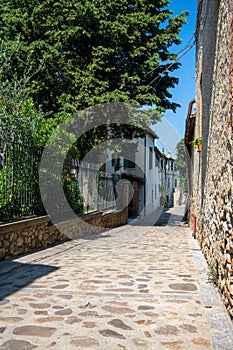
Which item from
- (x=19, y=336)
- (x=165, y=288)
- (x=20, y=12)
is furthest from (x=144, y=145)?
(x=19, y=336)

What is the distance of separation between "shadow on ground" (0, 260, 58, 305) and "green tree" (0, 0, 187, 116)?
25.2 ft

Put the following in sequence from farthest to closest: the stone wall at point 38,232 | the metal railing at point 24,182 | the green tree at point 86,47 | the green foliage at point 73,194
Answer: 1. the green tree at point 86,47
2. the green foliage at point 73,194
3. the metal railing at point 24,182
4. the stone wall at point 38,232

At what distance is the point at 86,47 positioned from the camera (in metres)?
13.8

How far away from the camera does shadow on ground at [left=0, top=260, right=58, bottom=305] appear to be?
14.8 ft

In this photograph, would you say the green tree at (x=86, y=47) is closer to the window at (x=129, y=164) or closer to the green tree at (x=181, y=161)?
the window at (x=129, y=164)

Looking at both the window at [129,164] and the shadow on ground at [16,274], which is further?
the window at [129,164]

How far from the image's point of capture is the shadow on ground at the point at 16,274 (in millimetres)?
4520

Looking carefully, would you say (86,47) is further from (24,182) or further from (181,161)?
(181,161)

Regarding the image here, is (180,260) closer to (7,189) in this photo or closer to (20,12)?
(7,189)

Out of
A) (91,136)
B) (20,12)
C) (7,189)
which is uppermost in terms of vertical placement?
(20,12)

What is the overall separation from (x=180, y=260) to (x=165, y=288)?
7.26ft

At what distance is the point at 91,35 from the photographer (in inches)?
513

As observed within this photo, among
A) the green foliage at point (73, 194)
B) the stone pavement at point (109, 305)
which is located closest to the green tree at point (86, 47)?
the green foliage at point (73, 194)

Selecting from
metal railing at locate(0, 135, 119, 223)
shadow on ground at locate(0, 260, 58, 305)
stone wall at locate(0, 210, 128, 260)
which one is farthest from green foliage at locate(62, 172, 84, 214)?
shadow on ground at locate(0, 260, 58, 305)
